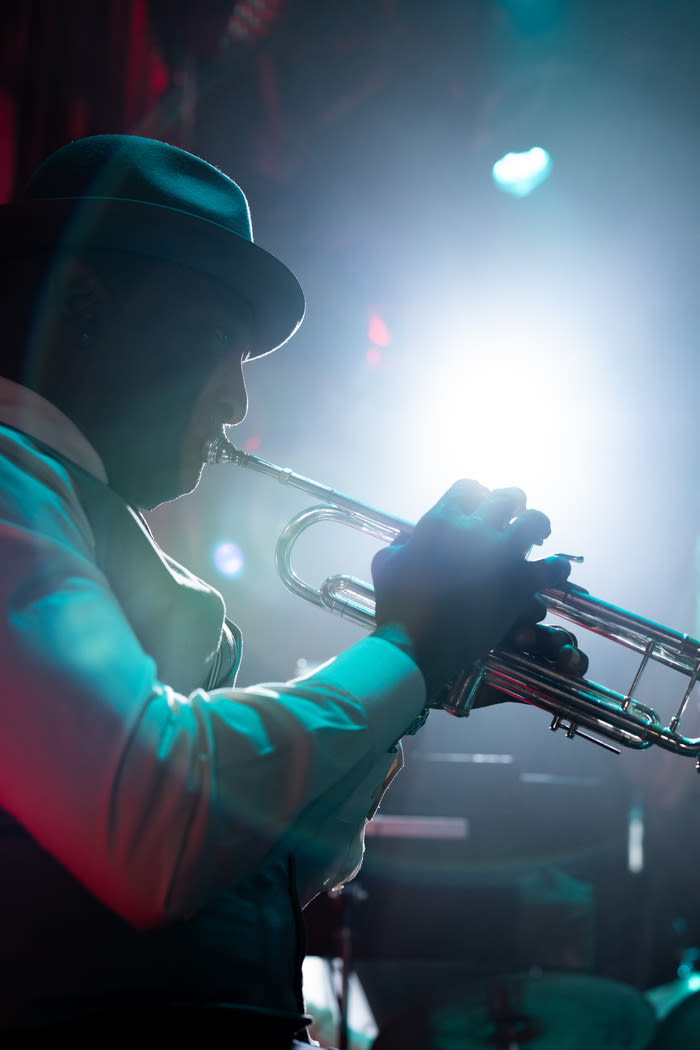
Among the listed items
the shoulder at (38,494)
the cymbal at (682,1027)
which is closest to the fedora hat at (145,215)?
the shoulder at (38,494)

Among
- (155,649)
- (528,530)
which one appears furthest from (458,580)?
(155,649)

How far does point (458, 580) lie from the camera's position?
0.90 m

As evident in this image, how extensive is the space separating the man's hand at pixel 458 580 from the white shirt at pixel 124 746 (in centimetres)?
13

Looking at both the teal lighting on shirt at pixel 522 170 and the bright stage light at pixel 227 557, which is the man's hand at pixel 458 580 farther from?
the bright stage light at pixel 227 557

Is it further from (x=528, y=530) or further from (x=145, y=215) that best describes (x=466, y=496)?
(x=145, y=215)

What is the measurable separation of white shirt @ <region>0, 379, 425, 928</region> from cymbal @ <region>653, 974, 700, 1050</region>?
183 centimetres

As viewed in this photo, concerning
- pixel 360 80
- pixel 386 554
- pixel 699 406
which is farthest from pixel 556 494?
pixel 386 554

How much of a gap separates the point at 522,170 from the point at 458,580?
3.48m

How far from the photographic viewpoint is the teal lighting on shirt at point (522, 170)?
3.69 meters

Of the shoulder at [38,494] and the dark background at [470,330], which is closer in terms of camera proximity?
the shoulder at [38,494]

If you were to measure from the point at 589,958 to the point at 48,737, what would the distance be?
4583 mm

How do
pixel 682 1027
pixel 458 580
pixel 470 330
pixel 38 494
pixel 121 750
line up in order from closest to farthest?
pixel 121 750, pixel 38 494, pixel 458 580, pixel 682 1027, pixel 470 330

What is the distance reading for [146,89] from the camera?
313 cm

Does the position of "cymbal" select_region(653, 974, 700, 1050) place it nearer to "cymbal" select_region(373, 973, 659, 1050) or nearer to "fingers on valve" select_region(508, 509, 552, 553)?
"cymbal" select_region(373, 973, 659, 1050)
